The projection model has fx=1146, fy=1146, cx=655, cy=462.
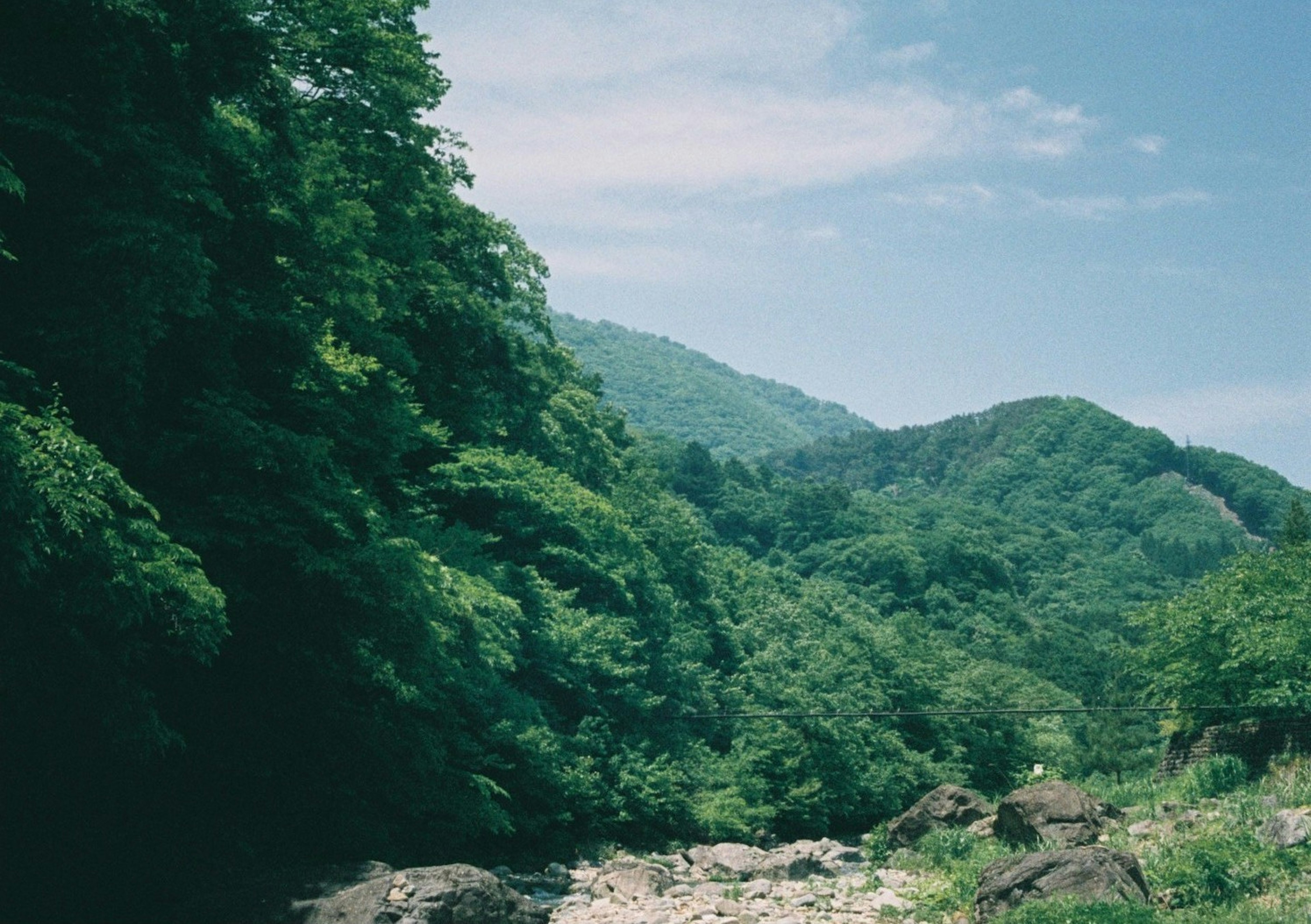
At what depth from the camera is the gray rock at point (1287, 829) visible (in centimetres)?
1594

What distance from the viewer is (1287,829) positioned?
16234mm

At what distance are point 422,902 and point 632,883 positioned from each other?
24.4 ft

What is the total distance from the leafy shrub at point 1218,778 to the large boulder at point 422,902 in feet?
52.5

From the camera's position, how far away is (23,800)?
1270 centimetres

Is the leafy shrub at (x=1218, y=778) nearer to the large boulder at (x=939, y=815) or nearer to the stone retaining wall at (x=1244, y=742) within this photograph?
the stone retaining wall at (x=1244, y=742)

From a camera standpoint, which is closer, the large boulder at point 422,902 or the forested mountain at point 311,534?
the forested mountain at point 311,534

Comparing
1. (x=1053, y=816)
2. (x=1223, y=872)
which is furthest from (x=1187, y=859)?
(x=1053, y=816)

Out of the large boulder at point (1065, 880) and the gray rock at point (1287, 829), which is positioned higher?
the gray rock at point (1287, 829)

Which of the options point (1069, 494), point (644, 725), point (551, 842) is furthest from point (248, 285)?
point (1069, 494)

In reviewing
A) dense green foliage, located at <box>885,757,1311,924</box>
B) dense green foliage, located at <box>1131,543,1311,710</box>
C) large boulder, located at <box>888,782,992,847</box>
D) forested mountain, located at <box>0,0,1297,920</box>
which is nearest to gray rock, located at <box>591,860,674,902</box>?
forested mountain, located at <box>0,0,1297,920</box>

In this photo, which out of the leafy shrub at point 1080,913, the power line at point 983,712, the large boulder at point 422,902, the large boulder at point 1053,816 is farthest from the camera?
the large boulder at point 1053,816

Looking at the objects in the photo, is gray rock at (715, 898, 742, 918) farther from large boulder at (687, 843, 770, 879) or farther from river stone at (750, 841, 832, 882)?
large boulder at (687, 843, 770, 879)

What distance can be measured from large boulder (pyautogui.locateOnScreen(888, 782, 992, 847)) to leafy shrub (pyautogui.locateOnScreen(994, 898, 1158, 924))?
13.1 meters

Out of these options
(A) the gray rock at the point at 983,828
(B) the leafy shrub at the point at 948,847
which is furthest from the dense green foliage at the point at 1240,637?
(B) the leafy shrub at the point at 948,847
